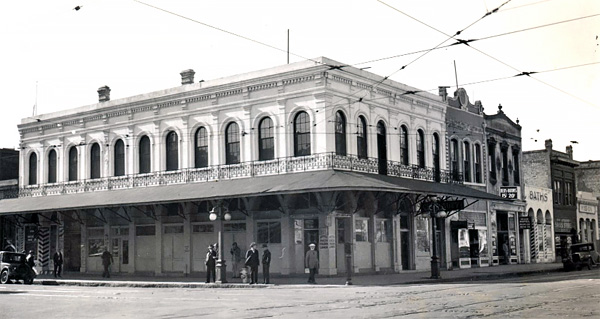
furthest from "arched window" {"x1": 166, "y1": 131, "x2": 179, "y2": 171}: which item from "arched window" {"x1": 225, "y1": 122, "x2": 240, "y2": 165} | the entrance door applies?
the entrance door

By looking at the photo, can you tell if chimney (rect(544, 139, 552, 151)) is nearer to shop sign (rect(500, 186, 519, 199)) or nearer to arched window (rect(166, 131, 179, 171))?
shop sign (rect(500, 186, 519, 199))

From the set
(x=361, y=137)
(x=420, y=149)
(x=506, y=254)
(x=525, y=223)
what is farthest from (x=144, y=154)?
(x=525, y=223)

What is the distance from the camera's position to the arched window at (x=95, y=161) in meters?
37.2

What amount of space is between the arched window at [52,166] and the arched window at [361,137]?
1791 centimetres

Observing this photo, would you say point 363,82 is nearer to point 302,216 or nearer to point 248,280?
point 302,216

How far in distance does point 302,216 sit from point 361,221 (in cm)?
269

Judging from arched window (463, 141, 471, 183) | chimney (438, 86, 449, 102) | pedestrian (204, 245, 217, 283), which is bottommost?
pedestrian (204, 245, 217, 283)

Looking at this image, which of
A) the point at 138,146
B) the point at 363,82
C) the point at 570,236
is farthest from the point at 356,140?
the point at 570,236

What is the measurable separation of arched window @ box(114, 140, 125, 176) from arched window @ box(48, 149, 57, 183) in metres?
4.90

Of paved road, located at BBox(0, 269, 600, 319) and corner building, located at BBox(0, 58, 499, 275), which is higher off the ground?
corner building, located at BBox(0, 58, 499, 275)

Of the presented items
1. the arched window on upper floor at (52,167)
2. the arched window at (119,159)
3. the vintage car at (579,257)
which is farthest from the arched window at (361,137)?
the arched window on upper floor at (52,167)

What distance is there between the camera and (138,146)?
35.2 metres

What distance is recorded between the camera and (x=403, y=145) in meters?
33.4

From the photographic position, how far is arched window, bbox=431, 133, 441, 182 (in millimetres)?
35456
